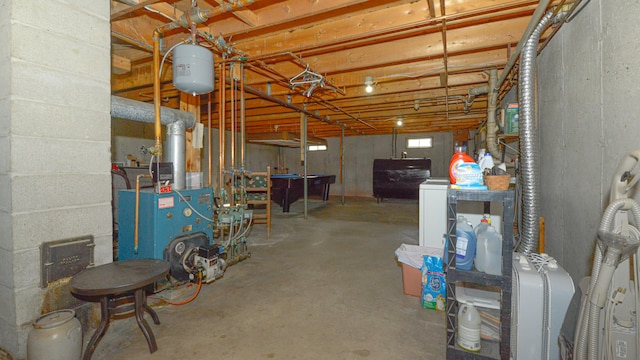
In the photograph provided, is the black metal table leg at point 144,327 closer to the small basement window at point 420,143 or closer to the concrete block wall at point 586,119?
the concrete block wall at point 586,119

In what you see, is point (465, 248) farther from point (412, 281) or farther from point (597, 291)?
point (412, 281)

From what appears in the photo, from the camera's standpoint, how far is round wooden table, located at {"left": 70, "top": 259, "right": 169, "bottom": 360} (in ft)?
4.45

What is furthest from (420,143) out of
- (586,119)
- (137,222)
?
(137,222)

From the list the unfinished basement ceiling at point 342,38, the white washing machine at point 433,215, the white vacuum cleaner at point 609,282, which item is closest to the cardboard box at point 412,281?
the white washing machine at point 433,215

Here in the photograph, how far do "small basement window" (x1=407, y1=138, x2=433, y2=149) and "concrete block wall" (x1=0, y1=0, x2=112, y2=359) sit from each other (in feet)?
29.2

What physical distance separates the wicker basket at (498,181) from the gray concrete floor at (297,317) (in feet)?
3.20

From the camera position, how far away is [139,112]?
2.14 m

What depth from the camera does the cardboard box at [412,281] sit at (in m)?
2.22

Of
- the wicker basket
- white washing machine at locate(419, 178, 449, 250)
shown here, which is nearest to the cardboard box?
white washing machine at locate(419, 178, 449, 250)

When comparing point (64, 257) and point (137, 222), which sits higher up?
point (137, 222)

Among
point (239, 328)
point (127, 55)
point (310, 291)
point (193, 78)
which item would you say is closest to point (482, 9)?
point (193, 78)

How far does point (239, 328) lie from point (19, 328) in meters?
1.13

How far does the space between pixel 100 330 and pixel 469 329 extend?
196 cm

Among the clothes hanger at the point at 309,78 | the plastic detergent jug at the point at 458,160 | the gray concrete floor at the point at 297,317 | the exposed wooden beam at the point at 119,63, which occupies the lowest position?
the gray concrete floor at the point at 297,317
